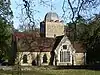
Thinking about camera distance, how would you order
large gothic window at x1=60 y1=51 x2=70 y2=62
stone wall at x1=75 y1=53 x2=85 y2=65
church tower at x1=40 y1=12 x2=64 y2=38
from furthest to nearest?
stone wall at x1=75 y1=53 x2=85 y2=65 → large gothic window at x1=60 y1=51 x2=70 y2=62 → church tower at x1=40 y1=12 x2=64 y2=38

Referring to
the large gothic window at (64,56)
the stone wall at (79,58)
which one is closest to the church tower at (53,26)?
the large gothic window at (64,56)

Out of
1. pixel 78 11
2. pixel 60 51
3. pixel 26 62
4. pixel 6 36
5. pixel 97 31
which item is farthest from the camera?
pixel 60 51

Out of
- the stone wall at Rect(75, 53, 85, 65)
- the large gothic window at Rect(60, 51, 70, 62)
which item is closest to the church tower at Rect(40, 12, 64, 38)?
the large gothic window at Rect(60, 51, 70, 62)

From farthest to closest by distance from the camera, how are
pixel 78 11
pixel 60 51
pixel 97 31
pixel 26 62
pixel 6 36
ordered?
pixel 60 51 → pixel 26 62 → pixel 6 36 → pixel 97 31 → pixel 78 11

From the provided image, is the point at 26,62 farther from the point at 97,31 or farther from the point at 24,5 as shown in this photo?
the point at 24,5

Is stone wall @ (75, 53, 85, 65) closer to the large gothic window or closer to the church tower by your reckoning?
the large gothic window

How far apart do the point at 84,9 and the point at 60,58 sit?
65.0 metres

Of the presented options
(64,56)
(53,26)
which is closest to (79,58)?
(64,56)

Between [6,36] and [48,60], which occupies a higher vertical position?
[6,36]

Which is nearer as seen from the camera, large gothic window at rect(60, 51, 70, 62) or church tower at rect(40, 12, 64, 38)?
church tower at rect(40, 12, 64, 38)

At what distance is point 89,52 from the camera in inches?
2776

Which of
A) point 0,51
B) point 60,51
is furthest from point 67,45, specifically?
point 0,51

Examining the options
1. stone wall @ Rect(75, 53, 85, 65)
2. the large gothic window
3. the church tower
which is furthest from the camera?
stone wall @ Rect(75, 53, 85, 65)

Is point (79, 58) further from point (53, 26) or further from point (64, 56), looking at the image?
point (53, 26)
